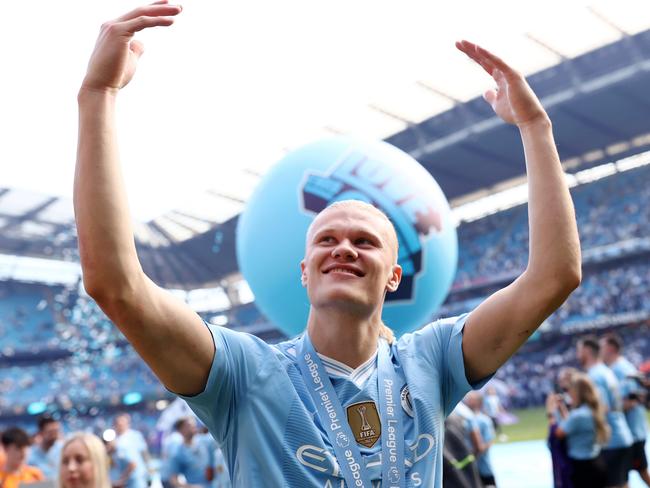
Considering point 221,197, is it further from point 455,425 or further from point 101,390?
point 455,425

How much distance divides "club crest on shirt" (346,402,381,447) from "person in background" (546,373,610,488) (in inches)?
191

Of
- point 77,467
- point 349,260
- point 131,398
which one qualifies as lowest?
point 131,398

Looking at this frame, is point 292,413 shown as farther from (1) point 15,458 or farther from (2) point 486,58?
(1) point 15,458

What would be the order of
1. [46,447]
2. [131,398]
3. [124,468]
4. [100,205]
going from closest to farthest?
[100,205]
[46,447]
[124,468]
[131,398]

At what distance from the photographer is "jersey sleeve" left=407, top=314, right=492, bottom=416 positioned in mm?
1663

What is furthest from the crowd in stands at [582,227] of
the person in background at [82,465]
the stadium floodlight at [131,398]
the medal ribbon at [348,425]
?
the medal ribbon at [348,425]

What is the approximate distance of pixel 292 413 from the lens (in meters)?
1.48

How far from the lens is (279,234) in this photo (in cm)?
394

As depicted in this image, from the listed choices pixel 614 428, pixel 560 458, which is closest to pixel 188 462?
pixel 560 458

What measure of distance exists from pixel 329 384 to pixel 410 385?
20 cm

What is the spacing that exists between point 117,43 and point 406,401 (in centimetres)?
101

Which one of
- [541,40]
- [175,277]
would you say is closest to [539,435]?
[541,40]

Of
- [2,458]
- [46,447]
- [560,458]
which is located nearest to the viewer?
[2,458]

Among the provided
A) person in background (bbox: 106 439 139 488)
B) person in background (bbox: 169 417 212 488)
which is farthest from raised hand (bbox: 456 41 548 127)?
person in background (bbox: 106 439 139 488)
